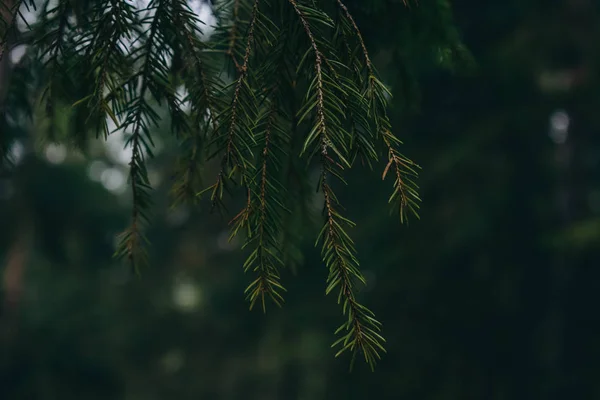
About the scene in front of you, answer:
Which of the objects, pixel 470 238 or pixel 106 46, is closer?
→ pixel 106 46

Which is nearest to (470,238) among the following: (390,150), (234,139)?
(390,150)

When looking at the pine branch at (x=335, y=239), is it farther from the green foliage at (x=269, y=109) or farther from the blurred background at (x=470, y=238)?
the blurred background at (x=470, y=238)

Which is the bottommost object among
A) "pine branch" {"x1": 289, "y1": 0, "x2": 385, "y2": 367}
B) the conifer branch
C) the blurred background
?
the blurred background

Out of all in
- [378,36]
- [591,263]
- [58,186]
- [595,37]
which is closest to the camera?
[378,36]

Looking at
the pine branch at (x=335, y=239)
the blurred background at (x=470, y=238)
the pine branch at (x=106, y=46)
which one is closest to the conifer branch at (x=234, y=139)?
the pine branch at (x=335, y=239)

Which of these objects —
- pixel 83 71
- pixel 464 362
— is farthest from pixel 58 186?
pixel 83 71

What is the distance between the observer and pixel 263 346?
1306 centimetres

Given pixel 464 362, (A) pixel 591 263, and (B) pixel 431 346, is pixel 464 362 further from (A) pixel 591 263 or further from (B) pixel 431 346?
(A) pixel 591 263

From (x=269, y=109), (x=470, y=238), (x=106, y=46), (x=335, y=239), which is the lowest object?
(x=470, y=238)

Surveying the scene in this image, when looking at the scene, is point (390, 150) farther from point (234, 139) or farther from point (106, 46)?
point (106, 46)

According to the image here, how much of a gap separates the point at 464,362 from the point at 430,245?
61.7 inches

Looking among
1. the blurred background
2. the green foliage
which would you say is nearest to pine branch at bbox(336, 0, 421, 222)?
the green foliage

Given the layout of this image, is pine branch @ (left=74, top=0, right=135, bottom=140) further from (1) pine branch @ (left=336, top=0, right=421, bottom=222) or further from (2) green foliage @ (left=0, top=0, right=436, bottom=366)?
(1) pine branch @ (left=336, top=0, right=421, bottom=222)

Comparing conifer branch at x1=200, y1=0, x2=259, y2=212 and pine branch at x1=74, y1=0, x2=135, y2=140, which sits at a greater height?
pine branch at x1=74, y1=0, x2=135, y2=140
